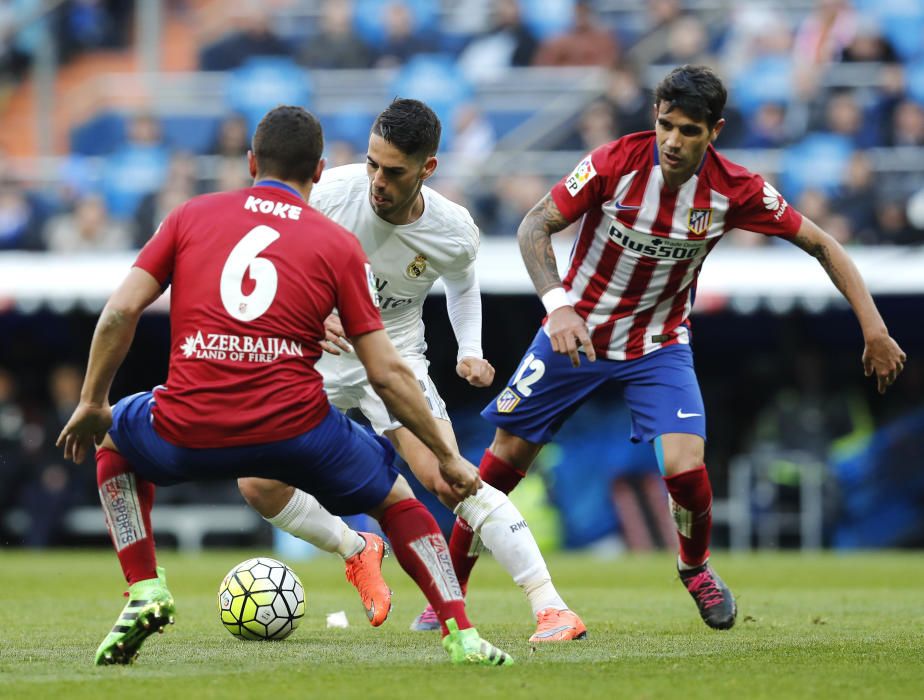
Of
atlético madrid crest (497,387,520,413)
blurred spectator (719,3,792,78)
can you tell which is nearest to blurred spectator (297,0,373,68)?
blurred spectator (719,3,792,78)

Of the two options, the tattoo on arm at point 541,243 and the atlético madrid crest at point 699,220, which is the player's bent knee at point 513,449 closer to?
the tattoo on arm at point 541,243

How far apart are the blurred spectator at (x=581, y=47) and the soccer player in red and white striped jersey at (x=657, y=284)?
38.7 feet

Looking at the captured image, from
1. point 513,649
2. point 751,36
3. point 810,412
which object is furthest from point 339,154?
point 513,649

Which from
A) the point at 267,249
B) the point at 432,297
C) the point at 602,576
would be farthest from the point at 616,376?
the point at 432,297

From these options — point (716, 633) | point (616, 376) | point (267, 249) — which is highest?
point (267, 249)

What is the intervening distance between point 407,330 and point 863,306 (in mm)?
2198

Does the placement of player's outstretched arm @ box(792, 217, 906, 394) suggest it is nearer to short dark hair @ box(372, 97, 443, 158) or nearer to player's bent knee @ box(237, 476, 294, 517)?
short dark hair @ box(372, 97, 443, 158)

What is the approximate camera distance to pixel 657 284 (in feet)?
24.4

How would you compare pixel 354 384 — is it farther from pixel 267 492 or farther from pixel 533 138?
pixel 533 138

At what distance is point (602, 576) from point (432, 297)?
4.60m

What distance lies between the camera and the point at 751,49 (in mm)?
18281

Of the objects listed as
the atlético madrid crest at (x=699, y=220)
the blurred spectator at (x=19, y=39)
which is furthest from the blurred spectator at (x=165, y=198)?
the atlético madrid crest at (x=699, y=220)

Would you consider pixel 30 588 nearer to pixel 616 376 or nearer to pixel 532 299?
pixel 616 376

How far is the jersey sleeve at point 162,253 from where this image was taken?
5285 millimetres
